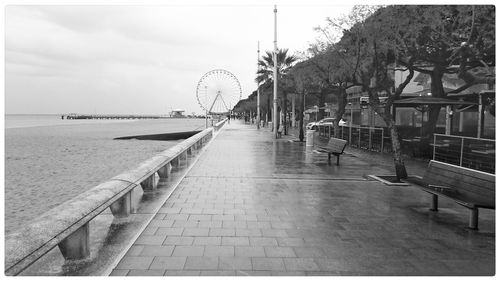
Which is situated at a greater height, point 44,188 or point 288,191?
point 288,191

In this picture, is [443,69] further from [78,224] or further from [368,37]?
[78,224]

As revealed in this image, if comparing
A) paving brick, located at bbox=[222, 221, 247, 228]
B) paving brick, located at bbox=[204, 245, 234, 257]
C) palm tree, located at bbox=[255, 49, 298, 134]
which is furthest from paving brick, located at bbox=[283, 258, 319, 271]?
palm tree, located at bbox=[255, 49, 298, 134]

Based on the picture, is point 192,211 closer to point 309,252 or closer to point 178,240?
point 178,240

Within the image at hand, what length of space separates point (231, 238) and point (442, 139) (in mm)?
9984

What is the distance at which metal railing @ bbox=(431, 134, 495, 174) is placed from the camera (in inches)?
423

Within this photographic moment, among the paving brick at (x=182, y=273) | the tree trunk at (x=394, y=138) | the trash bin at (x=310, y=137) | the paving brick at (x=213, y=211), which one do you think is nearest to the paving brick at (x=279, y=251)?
the paving brick at (x=182, y=273)

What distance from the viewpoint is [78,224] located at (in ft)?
13.6

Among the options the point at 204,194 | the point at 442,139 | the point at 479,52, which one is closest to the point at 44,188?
the point at 204,194

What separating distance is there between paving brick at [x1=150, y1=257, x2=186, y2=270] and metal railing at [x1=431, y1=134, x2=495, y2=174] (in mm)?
8816

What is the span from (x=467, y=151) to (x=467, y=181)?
5.98 metres

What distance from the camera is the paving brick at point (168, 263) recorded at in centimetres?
419

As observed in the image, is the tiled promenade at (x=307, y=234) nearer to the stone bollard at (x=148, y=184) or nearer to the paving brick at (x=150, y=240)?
the paving brick at (x=150, y=240)

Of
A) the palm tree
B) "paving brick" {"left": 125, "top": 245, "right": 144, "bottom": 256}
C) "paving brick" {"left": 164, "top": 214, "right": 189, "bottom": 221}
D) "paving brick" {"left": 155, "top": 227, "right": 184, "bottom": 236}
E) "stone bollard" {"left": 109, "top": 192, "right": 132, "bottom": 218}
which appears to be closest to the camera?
"paving brick" {"left": 125, "top": 245, "right": 144, "bottom": 256}

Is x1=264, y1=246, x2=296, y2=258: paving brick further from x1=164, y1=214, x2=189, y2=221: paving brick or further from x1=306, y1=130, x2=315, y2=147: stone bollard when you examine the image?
x1=306, y1=130, x2=315, y2=147: stone bollard
